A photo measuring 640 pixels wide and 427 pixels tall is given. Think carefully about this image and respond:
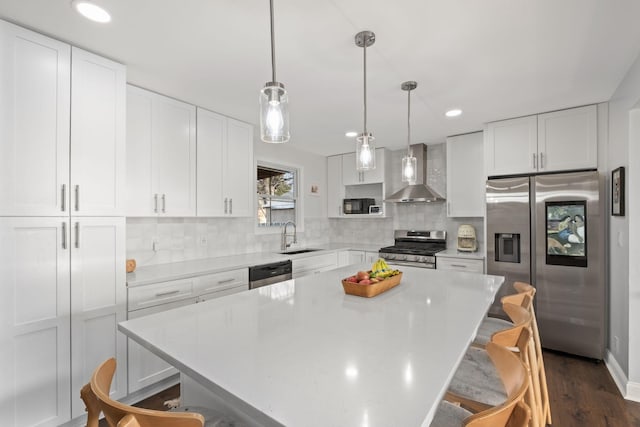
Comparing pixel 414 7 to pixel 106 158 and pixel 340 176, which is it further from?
pixel 340 176

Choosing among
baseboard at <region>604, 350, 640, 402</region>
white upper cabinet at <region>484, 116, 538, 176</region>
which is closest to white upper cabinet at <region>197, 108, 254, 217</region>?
white upper cabinet at <region>484, 116, 538, 176</region>

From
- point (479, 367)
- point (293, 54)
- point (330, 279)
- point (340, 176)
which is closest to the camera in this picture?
point (479, 367)

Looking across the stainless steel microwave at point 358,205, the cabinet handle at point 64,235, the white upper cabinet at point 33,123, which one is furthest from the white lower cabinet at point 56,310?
the stainless steel microwave at point 358,205

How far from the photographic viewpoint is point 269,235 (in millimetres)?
4051

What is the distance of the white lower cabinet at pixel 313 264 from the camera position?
11.6 feet

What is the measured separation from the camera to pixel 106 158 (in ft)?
6.55

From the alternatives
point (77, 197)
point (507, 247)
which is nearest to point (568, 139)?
→ point (507, 247)

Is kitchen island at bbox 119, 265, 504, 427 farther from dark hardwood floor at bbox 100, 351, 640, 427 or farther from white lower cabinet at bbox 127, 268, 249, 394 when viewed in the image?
dark hardwood floor at bbox 100, 351, 640, 427

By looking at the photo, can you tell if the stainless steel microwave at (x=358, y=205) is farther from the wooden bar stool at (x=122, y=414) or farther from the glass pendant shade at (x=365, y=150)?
the wooden bar stool at (x=122, y=414)

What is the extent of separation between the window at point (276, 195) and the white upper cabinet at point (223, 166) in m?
0.64

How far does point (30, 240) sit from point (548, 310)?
4.11 meters

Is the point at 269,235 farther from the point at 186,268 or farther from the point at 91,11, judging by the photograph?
the point at 91,11

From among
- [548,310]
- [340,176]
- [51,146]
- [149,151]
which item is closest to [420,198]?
[340,176]

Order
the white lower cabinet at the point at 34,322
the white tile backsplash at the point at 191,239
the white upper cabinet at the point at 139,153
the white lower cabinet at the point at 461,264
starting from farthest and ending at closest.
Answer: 1. the white lower cabinet at the point at 461,264
2. the white tile backsplash at the point at 191,239
3. the white upper cabinet at the point at 139,153
4. the white lower cabinet at the point at 34,322
